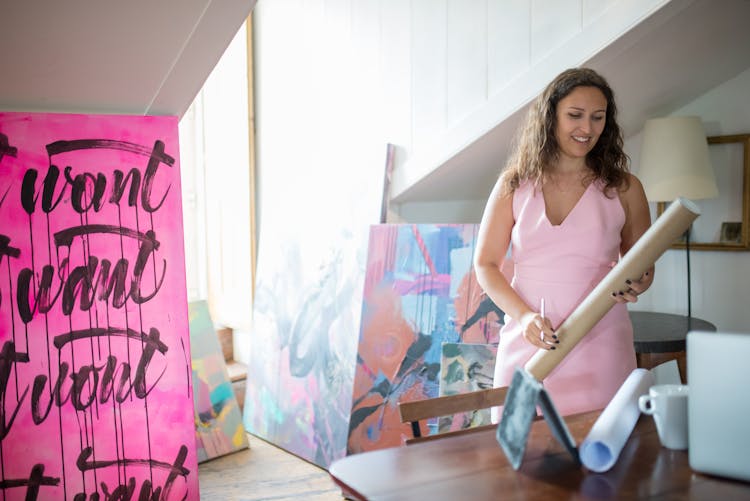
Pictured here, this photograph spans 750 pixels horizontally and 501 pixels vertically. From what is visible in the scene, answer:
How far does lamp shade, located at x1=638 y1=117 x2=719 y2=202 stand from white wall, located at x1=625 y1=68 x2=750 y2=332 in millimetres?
265

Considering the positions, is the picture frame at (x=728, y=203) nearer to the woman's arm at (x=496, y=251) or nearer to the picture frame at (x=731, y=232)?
the picture frame at (x=731, y=232)

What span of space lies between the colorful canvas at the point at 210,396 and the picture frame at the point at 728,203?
220cm

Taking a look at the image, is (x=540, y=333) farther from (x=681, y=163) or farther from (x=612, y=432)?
(x=681, y=163)

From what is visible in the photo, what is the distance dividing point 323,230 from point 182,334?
1.31 m

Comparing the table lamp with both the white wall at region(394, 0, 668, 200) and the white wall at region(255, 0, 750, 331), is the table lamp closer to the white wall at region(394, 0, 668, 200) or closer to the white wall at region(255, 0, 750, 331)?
the white wall at region(255, 0, 750, 331)

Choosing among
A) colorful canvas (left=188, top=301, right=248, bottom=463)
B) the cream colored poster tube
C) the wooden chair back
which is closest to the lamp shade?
the cream colored poster tube

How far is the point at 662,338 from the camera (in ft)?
8.39

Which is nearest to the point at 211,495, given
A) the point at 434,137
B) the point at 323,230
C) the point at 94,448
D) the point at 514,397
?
the point at 94,448

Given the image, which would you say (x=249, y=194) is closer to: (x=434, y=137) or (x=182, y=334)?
(x=434, y=137)

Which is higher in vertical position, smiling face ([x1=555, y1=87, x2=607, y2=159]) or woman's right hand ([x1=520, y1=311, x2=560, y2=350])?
smiling face ([x1=555, y1=87, x2=607, y2=159])

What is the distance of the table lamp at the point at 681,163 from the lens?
2.75 meters

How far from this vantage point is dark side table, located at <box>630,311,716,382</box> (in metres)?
2.52

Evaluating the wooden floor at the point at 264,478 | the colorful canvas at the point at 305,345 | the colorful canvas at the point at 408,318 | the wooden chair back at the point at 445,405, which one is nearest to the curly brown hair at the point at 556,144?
the wooden chair back at the point at 445,405

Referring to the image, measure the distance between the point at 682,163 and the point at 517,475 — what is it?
1943 mm
